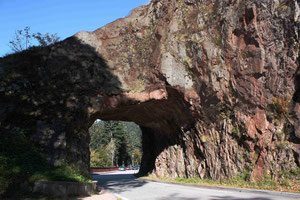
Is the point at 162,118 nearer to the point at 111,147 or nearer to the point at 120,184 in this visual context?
the point at 120,184

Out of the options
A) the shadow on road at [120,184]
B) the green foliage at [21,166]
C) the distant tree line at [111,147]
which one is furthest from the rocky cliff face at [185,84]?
the distant tree line at [111,147]

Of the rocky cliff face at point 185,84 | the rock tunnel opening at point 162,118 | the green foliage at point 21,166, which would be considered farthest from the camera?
the rock tunnel opening at point 162,118

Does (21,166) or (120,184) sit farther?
(120,184)

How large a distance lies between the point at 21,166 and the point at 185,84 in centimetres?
1231

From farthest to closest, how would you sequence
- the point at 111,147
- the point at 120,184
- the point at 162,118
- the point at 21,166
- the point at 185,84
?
the point at 111,147 < the point at 162,118 < the point at 120,184 < the point at 185,84 < the point at 21,166

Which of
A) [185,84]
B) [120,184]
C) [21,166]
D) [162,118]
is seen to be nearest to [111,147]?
[162,118]

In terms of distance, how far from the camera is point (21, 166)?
1552cm

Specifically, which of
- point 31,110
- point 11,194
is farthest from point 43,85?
point 11,194

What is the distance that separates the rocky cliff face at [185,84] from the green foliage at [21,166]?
0.88 metres

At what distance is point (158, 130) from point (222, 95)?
966cm

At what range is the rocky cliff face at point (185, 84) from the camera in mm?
20188

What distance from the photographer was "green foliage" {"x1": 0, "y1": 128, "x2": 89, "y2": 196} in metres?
13.6

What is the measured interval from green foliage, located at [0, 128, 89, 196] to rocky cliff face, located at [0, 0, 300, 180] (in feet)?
2.90

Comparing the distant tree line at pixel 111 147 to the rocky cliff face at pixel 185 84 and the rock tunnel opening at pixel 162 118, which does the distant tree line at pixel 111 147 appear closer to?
the rock tunnel opening at pixel 162 118
